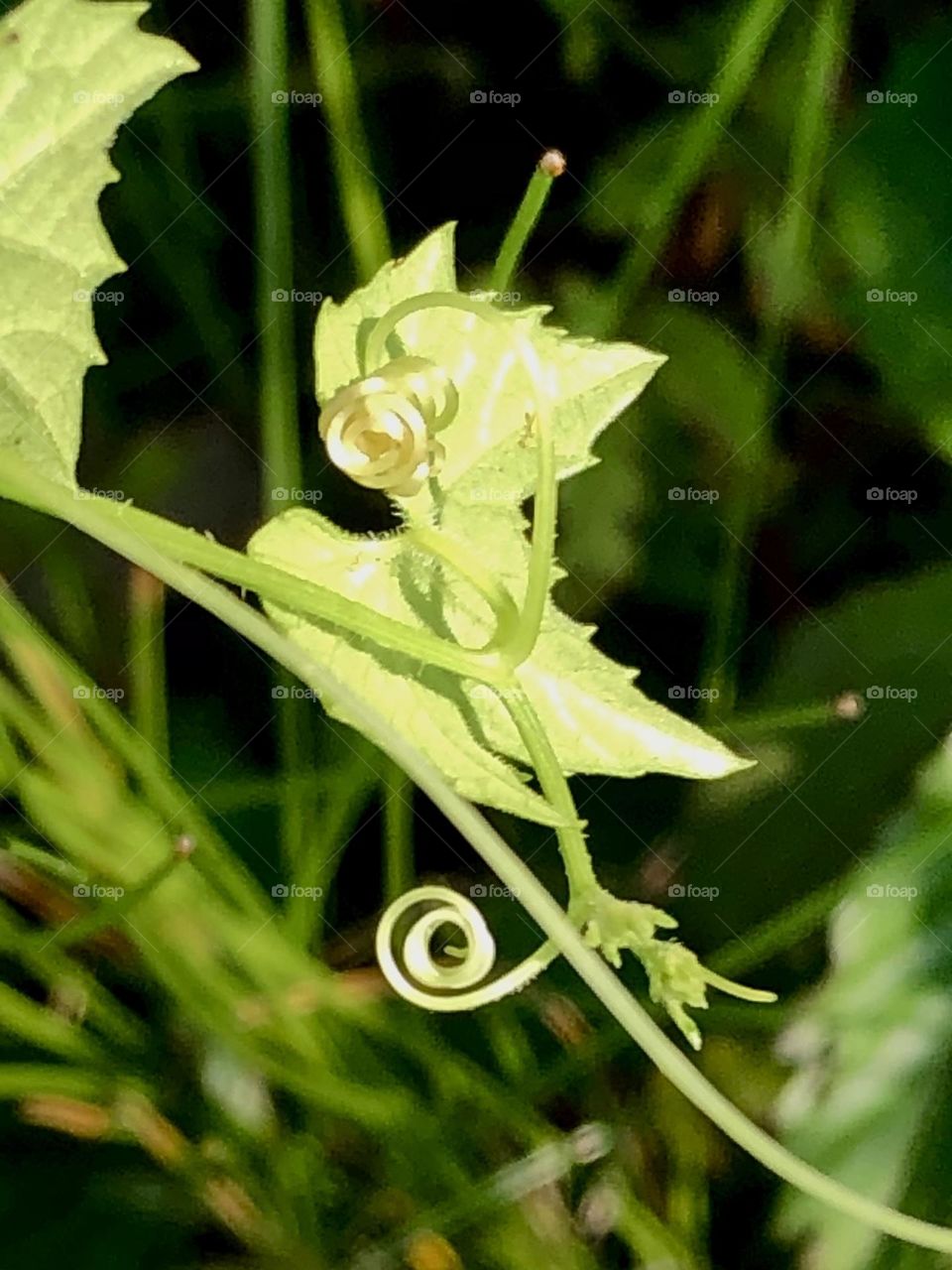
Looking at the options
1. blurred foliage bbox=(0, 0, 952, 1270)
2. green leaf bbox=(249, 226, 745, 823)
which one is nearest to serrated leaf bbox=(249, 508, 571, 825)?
green leaf bbox=(249, 226, 745, 823)

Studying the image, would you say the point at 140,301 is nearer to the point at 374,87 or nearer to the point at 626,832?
the point at 374,87

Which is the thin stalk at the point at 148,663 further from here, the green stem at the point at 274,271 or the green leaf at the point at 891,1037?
the green leaf at the point at 891,1037

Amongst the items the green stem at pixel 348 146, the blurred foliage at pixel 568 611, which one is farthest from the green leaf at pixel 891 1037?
the green stem at pixel 348 146

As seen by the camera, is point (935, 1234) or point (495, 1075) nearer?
point (935, 1234)

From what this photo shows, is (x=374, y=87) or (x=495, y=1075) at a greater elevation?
(x=374, y=87)

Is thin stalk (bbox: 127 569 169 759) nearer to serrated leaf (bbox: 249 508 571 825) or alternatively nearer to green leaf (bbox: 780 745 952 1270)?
serrated leaf (bbox: 249 508 571 825)

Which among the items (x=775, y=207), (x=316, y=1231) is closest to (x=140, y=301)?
(x=775, y=207)
